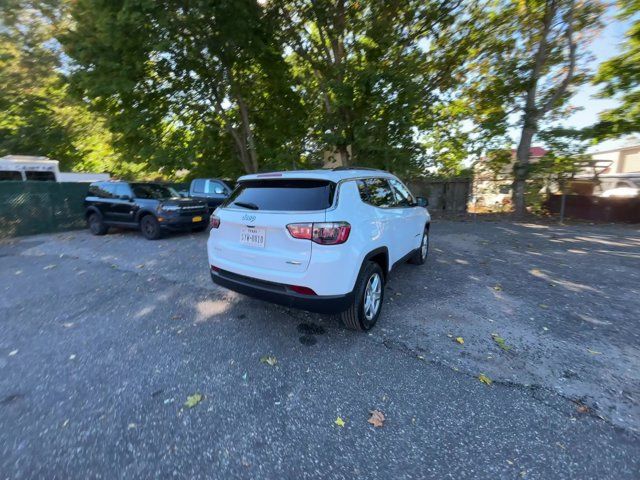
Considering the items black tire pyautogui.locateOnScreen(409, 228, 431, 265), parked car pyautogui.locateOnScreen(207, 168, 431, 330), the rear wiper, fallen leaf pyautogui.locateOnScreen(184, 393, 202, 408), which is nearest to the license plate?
parked car pyautogui.locateOnScreen(207, 168, 431, 330)

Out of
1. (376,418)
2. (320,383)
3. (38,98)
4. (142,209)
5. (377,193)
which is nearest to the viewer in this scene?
(376,418)

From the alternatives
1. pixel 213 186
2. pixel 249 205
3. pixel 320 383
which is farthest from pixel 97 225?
pixel 320 383

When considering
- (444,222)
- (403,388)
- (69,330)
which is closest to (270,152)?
(444,222)

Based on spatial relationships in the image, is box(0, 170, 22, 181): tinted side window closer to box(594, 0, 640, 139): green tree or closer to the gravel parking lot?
the gravel parking lot

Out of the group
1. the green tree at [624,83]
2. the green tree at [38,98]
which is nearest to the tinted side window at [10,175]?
the green tree at [38,98]

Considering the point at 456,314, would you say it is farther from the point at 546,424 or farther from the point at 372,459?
the point at 372,459

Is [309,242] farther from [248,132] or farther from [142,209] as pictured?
[248,132]

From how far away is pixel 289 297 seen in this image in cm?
306

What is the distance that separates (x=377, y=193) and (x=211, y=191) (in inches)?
349

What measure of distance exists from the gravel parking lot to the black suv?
11.7ft

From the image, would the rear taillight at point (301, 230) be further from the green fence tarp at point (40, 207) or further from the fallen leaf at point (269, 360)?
the green fence tarp at point (40, 207)

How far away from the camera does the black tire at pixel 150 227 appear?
8547 mm

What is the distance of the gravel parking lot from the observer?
6.52ft

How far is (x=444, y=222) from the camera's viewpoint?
40.1 ft
